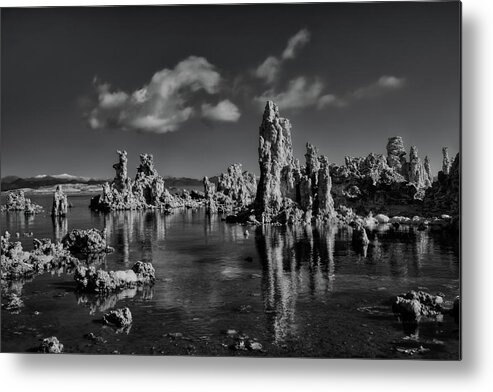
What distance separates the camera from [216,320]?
8047mm

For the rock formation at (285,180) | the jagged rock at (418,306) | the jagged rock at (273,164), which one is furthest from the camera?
the rock formation at (285,180)

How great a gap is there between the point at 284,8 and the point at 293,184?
660cm

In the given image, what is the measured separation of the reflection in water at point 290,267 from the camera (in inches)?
315

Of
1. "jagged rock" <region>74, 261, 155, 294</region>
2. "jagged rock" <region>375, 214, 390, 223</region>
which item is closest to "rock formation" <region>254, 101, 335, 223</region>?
"jagged rock" <region>375, 214, 390, 223</region>

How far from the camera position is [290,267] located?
31.4 feet

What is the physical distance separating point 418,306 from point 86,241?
6.46m

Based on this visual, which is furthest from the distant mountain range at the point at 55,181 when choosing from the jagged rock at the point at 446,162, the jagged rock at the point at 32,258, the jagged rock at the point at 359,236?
the jagged rock at the point at 446,162

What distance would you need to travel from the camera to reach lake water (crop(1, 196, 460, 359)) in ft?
25.0

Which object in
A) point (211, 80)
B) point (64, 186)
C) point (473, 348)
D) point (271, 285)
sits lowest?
point (473, 348)

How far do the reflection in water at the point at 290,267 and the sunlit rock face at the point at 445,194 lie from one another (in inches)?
82.6

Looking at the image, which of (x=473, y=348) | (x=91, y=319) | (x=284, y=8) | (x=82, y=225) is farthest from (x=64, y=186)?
(x=473, y=348)

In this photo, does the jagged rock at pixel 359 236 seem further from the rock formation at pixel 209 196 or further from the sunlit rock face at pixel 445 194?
the rock formation at pixel 209 196

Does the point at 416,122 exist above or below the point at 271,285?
above

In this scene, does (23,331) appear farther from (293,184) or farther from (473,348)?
(293,184)
